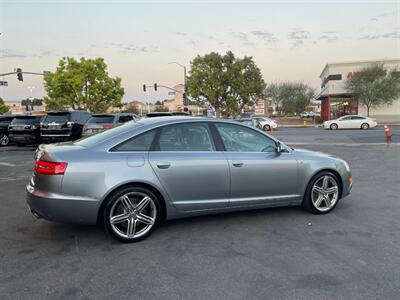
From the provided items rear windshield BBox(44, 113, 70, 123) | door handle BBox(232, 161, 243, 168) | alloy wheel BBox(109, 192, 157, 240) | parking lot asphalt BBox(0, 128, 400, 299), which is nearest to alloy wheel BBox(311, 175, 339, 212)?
parking lot asphalt BBox(0, 128, 400, 299)

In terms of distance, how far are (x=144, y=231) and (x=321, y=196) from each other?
2775 millimetres

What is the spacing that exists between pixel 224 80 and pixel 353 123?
703 inches

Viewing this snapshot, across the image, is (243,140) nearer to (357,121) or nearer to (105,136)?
(105,136)

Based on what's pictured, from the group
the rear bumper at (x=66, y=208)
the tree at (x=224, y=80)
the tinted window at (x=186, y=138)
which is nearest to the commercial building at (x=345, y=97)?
the tree at (x=224, y=80)

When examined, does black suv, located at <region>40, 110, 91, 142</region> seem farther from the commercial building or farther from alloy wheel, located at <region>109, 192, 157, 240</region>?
the commercial building

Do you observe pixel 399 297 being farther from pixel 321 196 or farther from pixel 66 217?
pixel 66 217

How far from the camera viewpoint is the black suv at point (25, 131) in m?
13.7

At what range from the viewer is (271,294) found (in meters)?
2.66

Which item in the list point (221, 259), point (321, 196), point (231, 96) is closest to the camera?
point (221, 259)

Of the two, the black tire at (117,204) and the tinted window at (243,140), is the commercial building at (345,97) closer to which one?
the tinted window at (243,140)

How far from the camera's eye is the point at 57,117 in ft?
44.1

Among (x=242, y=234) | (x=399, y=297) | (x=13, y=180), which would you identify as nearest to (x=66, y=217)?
(x=242, y=234)

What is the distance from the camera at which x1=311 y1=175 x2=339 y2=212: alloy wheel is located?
466 centimetres

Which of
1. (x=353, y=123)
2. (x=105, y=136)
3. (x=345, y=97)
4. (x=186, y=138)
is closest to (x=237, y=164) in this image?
(x=186, y=138)
